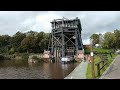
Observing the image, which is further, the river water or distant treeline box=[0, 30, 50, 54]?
distant treeline box=[0, 30, 50, 54]

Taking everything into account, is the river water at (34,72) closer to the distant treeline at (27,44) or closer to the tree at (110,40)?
the tree at (110,40)

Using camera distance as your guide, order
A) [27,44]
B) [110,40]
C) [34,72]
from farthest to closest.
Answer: [27,44]
[110,40]
[34,72]

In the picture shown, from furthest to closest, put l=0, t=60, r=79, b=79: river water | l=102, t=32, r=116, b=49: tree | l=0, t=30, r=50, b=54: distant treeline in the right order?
l=0, t=30, r=50, b=54: distant treeline
l=102, t=32, r=116, b=49: tree
l=0, t=60, r=79, b=79: river water

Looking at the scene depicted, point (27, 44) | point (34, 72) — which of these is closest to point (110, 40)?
point (27, 44)

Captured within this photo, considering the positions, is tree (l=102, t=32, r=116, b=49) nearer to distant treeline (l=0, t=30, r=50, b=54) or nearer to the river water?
distant treeline (l=0, t=30, r=50, b=54)

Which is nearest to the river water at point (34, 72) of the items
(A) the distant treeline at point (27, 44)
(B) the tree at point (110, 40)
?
(B) the tree at point (110, 40)

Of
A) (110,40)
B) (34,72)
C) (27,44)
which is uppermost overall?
(110,40)

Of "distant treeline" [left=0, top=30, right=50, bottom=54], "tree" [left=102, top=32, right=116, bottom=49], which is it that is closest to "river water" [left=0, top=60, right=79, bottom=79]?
"tree" [left=102, top=32, right=116, bottom=49]

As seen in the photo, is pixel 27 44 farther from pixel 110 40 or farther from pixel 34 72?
pixel 34 72
